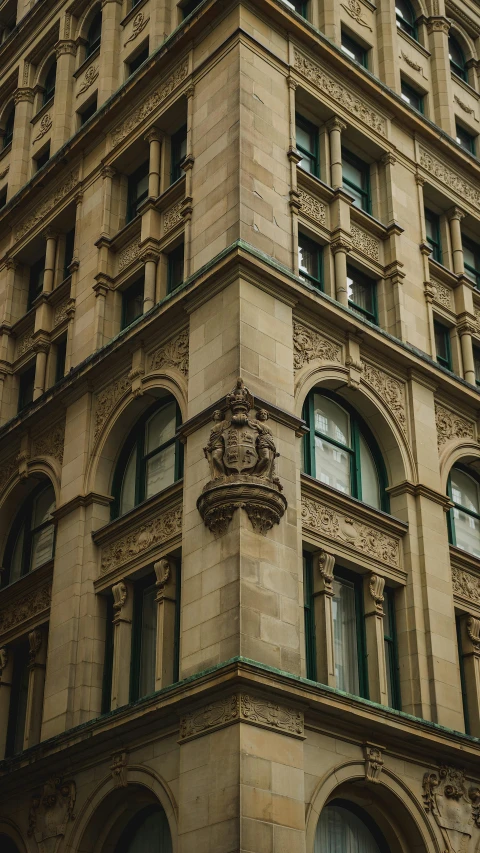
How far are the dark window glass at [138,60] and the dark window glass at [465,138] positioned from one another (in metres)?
10.3

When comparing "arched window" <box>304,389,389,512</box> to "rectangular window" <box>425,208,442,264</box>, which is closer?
"arched window" <box>304,389,389,512</box>

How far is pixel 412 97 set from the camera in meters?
36.7

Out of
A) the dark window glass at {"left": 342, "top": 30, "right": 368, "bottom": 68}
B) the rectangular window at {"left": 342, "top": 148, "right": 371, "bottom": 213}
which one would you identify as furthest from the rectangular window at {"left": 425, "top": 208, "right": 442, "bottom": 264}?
the dark window glass at {"left": 342, "top": 30, "right": 368, "bottom": 68}

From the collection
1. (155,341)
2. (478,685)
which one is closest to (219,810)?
(478,685)

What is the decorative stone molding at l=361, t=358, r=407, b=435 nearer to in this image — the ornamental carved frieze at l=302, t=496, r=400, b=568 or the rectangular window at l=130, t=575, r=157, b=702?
the ornamental carved frieze at l=302, t=496, r=400, b=568

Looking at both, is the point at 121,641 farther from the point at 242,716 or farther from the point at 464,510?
the point at 464,510

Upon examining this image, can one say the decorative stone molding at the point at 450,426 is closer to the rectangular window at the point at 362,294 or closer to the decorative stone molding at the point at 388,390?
the decorative stone molding at the point at 388,390

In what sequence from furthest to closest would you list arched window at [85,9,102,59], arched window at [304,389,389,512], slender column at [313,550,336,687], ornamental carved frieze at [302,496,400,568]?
arched window at [85,9,102,59] → arched window at [304,389,389,512] → ornamental carved frieze at [302,496,400,568] → slender column at [313,550,336,687]

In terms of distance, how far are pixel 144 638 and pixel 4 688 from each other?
18.8 ft

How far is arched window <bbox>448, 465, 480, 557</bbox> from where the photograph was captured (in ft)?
98.9

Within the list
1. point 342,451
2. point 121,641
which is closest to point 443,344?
point 342,451

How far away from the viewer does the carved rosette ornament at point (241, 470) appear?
22672 millimetres

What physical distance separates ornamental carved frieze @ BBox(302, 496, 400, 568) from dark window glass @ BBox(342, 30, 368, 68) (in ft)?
48.9

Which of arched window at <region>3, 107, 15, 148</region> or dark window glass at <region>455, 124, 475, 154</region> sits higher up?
arched window at <region>3, 107, 15, 148</region>
